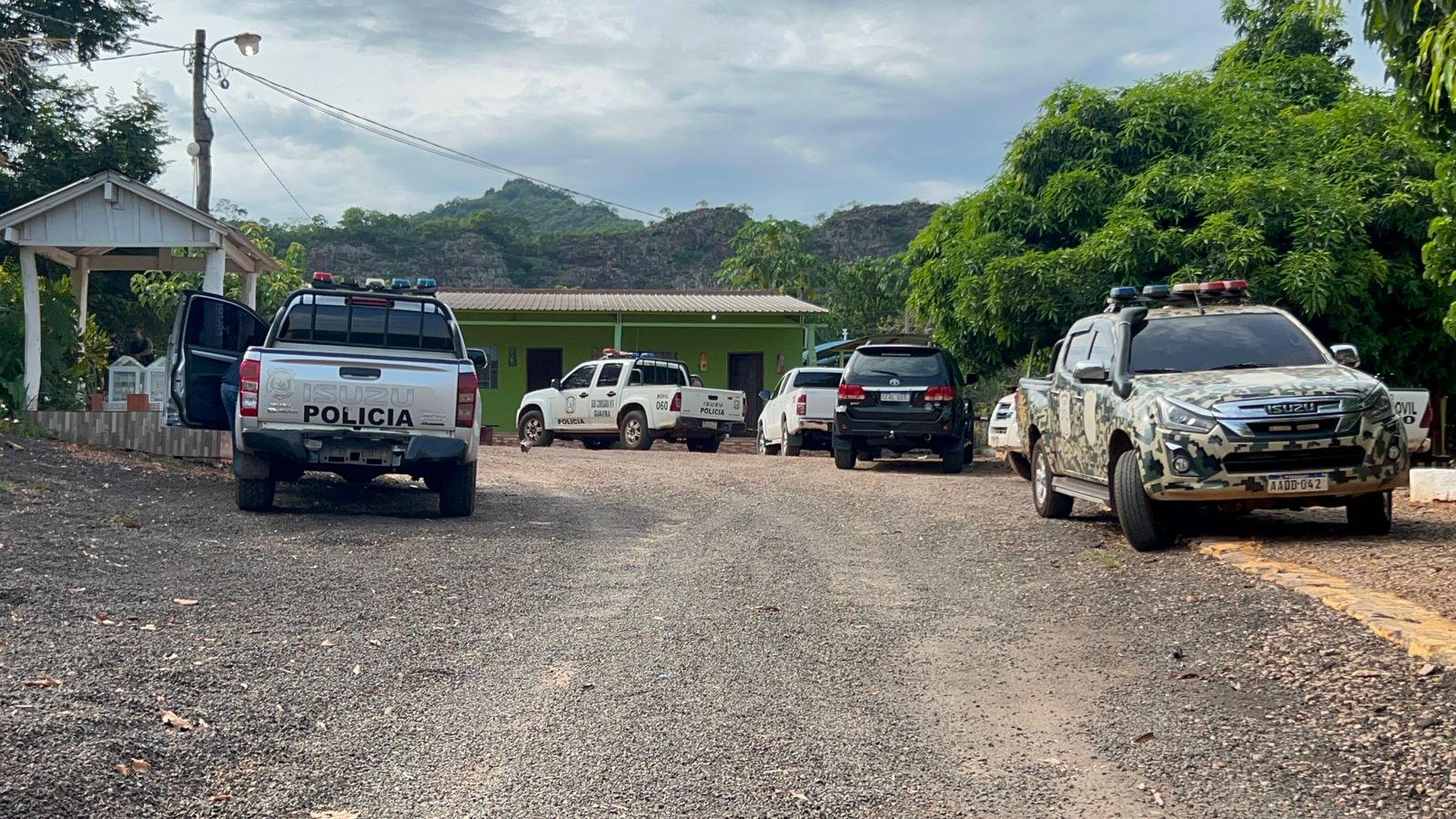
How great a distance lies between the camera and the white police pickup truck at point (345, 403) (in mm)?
11203

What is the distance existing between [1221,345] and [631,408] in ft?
53.9

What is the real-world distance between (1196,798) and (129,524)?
8.17 meters

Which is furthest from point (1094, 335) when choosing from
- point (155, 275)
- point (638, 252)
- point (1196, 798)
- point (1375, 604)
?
point (638, 252)

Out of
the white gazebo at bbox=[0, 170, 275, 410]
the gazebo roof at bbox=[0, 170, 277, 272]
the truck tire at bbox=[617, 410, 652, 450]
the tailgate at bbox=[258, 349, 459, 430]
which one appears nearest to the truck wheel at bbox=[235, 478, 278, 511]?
the tailgate at bbox=[258, 349, 459, 430]

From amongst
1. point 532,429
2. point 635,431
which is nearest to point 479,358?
point 635,431

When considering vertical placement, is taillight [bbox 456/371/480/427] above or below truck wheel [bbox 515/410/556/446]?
above

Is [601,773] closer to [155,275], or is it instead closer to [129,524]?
[129,524]

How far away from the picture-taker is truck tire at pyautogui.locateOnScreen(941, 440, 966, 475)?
763 inches

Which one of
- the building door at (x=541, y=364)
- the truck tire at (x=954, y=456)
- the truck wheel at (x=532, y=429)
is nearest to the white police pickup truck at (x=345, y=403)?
the truck tire at (x=954, y=456)

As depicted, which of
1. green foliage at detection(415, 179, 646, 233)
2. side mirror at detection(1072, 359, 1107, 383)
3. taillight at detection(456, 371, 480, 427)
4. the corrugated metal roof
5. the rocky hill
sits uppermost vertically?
green foliage at detection(415, 179, 646, 233)

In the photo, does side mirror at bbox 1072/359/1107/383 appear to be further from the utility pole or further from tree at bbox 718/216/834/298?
tree at bbox 718/216/834/298

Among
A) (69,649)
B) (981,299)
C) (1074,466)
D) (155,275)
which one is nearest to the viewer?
(69,649)

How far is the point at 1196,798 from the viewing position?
14.6ft

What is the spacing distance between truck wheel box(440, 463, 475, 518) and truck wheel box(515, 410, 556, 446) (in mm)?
15557
